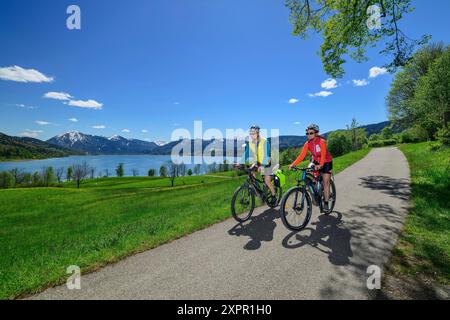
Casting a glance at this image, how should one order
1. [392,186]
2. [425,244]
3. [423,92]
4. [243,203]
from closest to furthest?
[425,244]
[243,203]
[392,186]
[423,92]

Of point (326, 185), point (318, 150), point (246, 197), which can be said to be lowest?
point (246, 197)

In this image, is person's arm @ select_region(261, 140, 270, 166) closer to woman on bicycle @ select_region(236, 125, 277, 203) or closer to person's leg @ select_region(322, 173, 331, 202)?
woman on bicycle @ select_region(236, 125, 277, 203)

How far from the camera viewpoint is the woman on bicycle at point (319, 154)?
6.70 m

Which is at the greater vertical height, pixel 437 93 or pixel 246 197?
pixel 437 93

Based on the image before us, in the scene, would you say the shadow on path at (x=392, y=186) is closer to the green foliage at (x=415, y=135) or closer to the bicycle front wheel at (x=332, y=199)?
the bicycle front wheel at (x=332, y=199)

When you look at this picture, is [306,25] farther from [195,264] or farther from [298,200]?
[195,264]

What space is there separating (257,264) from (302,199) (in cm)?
276

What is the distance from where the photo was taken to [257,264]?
432cm

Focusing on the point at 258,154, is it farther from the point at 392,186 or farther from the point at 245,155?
the point at 392,186

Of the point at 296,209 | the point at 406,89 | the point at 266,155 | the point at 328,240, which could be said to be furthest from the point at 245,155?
the point at 406,89

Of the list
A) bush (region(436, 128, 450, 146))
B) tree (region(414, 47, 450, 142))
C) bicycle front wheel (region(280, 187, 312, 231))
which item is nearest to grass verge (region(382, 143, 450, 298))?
bicycle front wheel (region(280, 187, 312, 231))

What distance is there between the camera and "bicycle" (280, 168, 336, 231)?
5.97 meters

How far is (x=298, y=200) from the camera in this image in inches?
248
